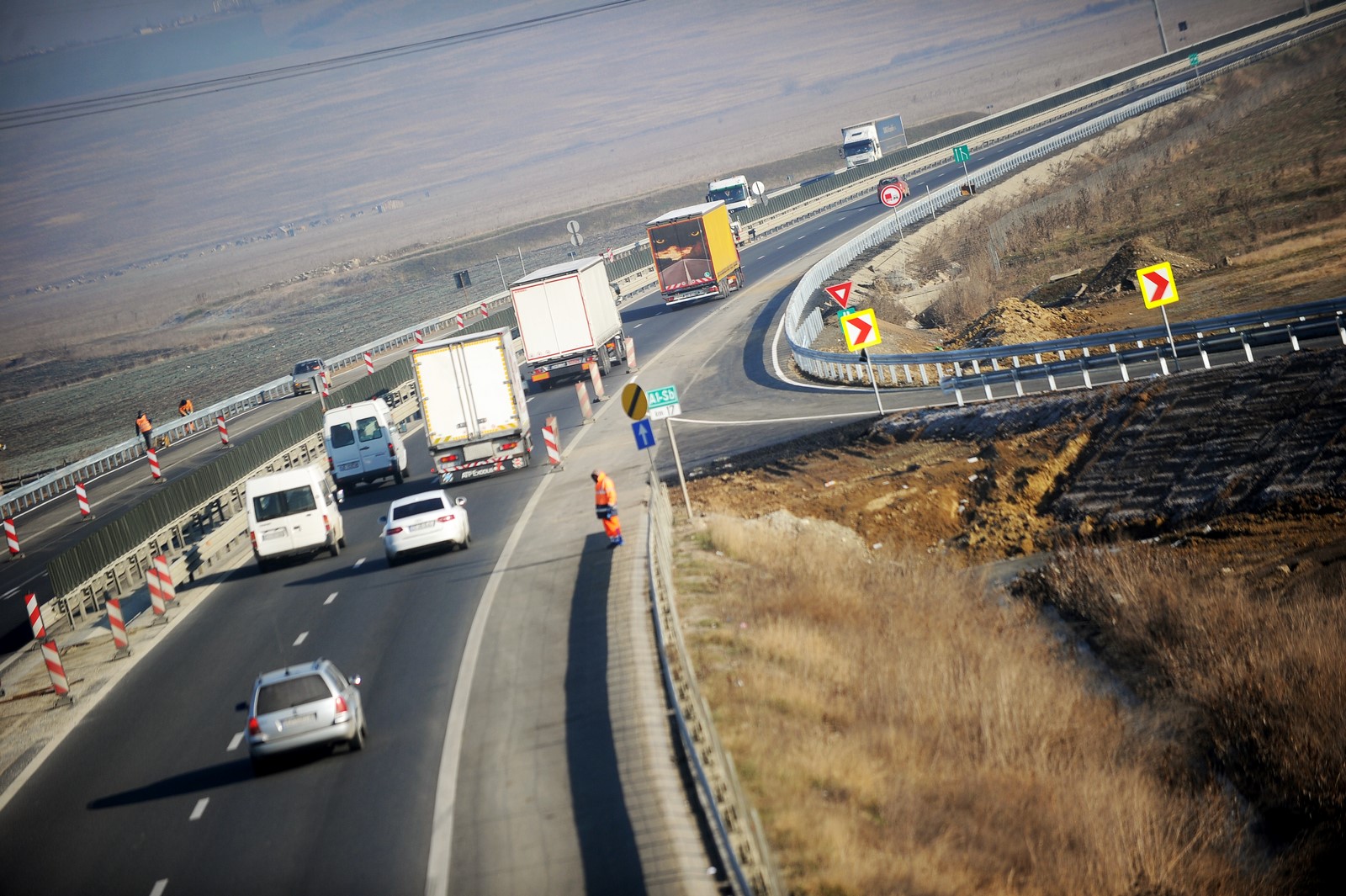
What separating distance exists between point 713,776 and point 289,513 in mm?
17657

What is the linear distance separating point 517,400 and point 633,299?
37.9 metres

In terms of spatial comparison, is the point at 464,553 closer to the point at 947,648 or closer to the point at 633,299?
the point at 947,648

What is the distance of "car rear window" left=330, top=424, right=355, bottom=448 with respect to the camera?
35062 mm

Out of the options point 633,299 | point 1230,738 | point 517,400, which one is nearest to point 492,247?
point 633,299

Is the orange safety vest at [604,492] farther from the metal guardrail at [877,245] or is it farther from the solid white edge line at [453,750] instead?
the metal guardrail at [877,245]

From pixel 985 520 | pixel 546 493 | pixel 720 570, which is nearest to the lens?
pixel 720 570

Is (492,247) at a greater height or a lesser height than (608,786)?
greater

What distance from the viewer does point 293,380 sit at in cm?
6078

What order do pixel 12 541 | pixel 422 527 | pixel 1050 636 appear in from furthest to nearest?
1. pixel 12 541
2. pixel 422 527
3. pixel 1050 636

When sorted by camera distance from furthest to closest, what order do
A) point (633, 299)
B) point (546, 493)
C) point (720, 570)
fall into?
point (633, 299) < point (546, 493) < point (720, 570)

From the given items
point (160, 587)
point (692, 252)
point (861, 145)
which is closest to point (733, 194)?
point (861, 145)

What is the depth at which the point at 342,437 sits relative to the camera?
3512 centimetres

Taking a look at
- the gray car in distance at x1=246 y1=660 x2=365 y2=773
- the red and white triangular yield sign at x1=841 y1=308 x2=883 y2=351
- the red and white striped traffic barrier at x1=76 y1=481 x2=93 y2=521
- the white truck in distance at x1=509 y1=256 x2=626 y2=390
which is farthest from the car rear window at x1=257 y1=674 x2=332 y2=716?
the white truck in distance at x1=509 y1=256 x2=626 y2=390

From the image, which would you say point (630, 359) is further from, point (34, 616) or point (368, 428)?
point (34, 616)
